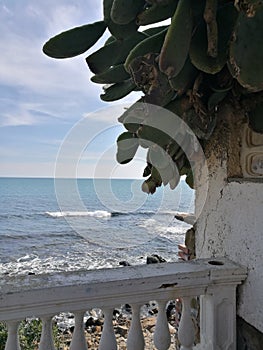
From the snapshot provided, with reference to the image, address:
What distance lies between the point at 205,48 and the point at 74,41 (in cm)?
47

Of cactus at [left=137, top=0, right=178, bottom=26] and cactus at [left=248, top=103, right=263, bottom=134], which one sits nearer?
cactus at [left=137, top=0, right=178, bottom=26]

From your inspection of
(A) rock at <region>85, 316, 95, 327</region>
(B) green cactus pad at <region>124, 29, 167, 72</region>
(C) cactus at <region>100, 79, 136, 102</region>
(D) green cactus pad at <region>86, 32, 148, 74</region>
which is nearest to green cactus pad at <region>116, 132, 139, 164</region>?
(C) cactus at <region>100, 79, 136, 102</region>

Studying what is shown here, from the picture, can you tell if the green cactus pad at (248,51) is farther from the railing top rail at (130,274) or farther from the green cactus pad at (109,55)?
the railing top rail at (130,274)

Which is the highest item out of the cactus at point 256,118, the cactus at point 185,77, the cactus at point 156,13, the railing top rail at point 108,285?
the cactus at point 156,13

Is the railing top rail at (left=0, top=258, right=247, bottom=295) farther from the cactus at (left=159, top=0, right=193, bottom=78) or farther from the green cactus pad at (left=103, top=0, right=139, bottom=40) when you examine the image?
the green cactus pad at (left=103, top=0, right=139, bottom=40)

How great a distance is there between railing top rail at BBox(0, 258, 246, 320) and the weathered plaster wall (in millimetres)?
62

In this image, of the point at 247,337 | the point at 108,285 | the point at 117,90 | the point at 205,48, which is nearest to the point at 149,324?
the point at 247,337

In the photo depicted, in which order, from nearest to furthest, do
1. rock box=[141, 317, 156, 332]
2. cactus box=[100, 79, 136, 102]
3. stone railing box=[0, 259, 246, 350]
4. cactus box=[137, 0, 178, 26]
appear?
cactus box=[137, 0, 178, 26] < stone railing box=[0, 259, 246, 350] < cactus box=[100, 79, 136, 102] < rock box=[141, 317, 156, 332]

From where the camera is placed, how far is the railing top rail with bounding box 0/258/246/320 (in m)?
0.90

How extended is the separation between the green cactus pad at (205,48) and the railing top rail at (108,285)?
629 mm

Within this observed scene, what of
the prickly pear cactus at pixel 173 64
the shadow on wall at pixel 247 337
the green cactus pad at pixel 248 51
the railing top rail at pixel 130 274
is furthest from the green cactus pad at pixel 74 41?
the shadow on wall at pixel 247 337

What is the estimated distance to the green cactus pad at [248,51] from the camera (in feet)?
2.27

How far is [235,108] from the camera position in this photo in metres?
1.11

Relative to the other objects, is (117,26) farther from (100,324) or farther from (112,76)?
(100,324)
